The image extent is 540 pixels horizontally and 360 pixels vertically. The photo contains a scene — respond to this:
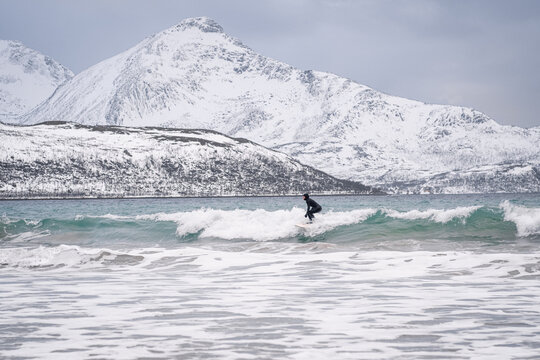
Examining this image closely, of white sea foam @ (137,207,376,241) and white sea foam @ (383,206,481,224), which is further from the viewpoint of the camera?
white sea foam @ (137,207,376,241)

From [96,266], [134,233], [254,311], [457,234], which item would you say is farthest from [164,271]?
[134,233]

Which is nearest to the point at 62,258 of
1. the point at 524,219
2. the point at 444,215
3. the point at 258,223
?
the point at 258,223

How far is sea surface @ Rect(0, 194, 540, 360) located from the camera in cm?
1363

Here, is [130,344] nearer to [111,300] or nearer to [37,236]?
[111,300]

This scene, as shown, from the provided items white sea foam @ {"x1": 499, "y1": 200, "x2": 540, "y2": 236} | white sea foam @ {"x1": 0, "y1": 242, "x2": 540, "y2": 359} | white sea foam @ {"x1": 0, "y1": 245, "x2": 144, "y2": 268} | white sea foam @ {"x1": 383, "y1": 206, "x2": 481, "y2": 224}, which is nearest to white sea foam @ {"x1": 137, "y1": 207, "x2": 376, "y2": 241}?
white sea foam @ {"x1": 383, "y1": 206, "x2": 481, "y2": 224}

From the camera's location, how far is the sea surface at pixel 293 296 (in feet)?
44.7

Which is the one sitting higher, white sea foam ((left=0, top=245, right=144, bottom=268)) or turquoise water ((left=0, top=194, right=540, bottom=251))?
turquoise water ((left=0, top=194, right=540, bottom=251))

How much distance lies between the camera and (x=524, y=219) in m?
37.9

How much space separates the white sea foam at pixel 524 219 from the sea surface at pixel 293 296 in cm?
8

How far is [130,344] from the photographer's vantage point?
45.6 ft

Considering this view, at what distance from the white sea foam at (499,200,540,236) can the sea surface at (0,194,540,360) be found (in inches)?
3.1

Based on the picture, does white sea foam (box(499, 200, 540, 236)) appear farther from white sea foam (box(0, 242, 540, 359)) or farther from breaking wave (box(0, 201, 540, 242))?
white sea foam (box(0, 242, 540, 359))

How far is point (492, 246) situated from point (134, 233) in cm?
2692

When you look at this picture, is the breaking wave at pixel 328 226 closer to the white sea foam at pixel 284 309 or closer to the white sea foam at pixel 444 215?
the white sea foam at pixel 444 215
